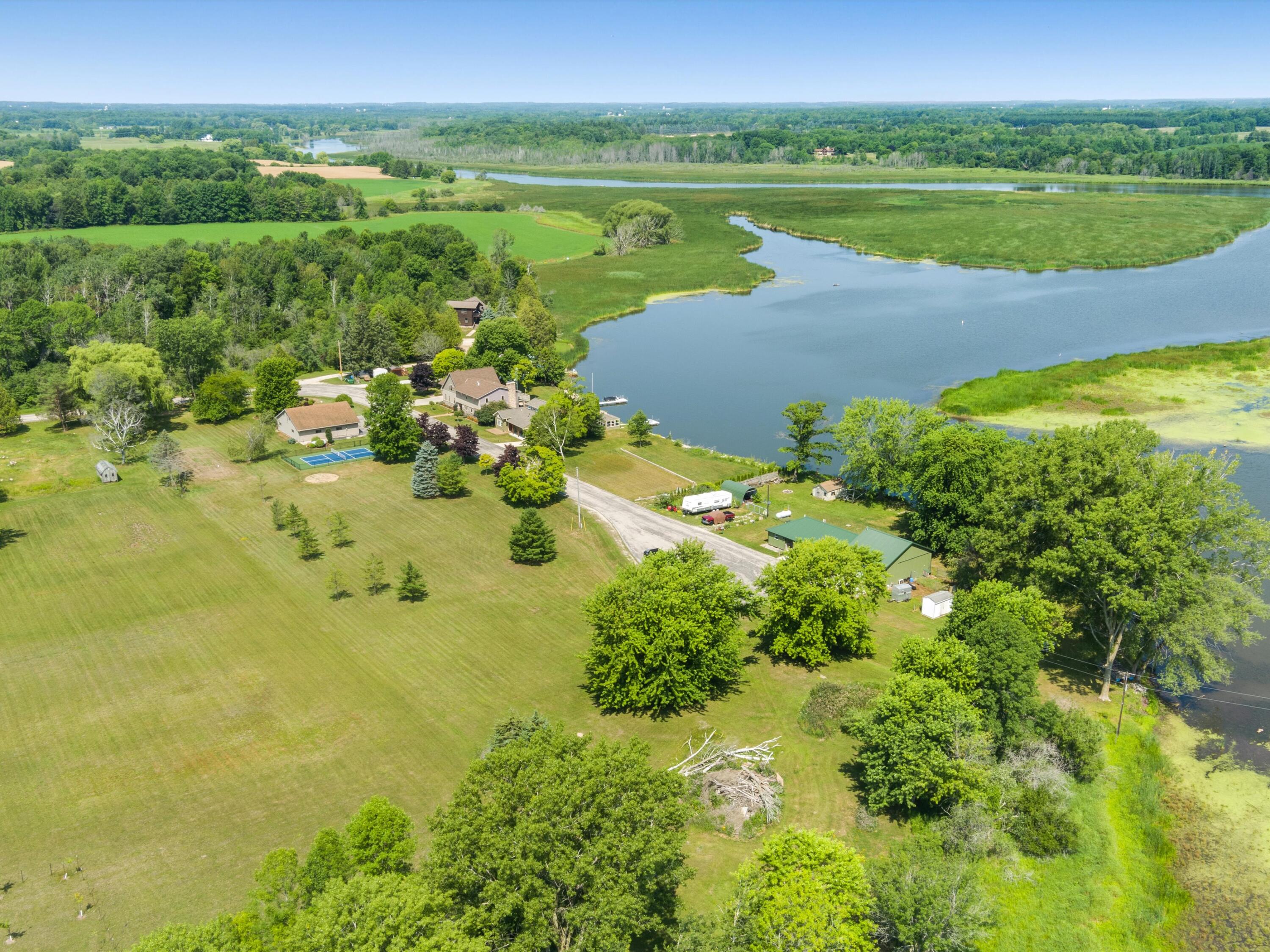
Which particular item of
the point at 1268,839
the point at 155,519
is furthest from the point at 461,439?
the point at 1268,839

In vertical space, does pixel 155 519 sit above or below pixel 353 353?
below

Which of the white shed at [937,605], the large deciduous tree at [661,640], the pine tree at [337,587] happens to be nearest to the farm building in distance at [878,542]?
the white shed at [937,605]

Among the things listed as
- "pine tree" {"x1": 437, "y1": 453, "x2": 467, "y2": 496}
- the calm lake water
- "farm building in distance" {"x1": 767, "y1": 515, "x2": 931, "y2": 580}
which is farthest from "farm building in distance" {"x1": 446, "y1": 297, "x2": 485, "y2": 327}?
"farm building in distance" {"x1": 767, "y1": 515, "x2": 931, "y2": 580}

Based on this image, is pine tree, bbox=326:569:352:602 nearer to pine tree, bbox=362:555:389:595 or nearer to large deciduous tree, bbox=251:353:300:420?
pine tree, bbox=362:555:389:595

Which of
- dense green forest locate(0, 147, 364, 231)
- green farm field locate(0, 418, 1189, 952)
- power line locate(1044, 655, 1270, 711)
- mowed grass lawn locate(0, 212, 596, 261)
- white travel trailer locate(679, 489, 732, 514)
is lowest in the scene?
green farm field locate(0, 418, 1189, 952)

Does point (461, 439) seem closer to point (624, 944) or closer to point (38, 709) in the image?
point (38, 709)

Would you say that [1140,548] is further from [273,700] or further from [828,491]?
[273,700]
